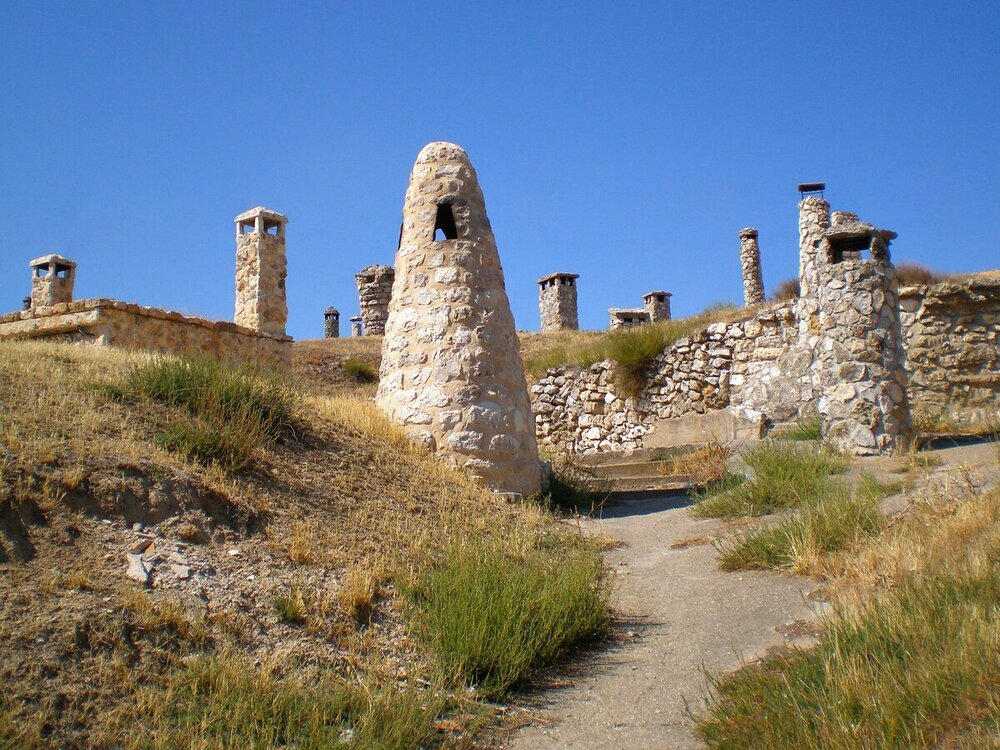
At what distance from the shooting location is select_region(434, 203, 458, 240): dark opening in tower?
8.53 m

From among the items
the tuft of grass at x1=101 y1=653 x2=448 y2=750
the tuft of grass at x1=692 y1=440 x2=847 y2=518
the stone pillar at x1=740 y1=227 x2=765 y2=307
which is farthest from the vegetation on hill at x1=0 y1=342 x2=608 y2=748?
the stone pillar at x1=740 y1=227 x2=765 y2=307

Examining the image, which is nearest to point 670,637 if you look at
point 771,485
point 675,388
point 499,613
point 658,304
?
point 499,613

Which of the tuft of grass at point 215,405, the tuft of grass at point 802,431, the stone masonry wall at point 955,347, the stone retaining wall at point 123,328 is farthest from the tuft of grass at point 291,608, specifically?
the stone masonry wall at point 955,347

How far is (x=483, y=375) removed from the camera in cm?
773

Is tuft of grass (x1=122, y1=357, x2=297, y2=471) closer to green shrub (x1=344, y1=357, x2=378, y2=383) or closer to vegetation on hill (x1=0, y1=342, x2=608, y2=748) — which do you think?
vegetation on hill (x1=0, y1=342, x2=608, y2=748)

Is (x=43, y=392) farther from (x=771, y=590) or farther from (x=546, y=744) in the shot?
(x=771, y=590)

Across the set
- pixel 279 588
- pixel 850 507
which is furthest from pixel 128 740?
pixel 850 507

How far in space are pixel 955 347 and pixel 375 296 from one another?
1572cm

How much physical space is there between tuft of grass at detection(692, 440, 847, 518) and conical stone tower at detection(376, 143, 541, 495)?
1.65m

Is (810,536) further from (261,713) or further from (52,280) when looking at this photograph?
(52,280)

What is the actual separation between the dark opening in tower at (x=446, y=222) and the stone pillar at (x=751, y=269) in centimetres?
1775

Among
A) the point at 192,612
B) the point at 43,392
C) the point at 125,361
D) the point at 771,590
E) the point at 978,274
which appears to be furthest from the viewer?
the point at 978,274

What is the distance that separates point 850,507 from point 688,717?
265 cm

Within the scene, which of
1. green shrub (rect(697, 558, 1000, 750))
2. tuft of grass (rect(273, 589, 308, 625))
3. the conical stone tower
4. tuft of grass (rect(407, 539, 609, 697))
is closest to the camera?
green shrub (rect(697, 558, 1000, 750))
